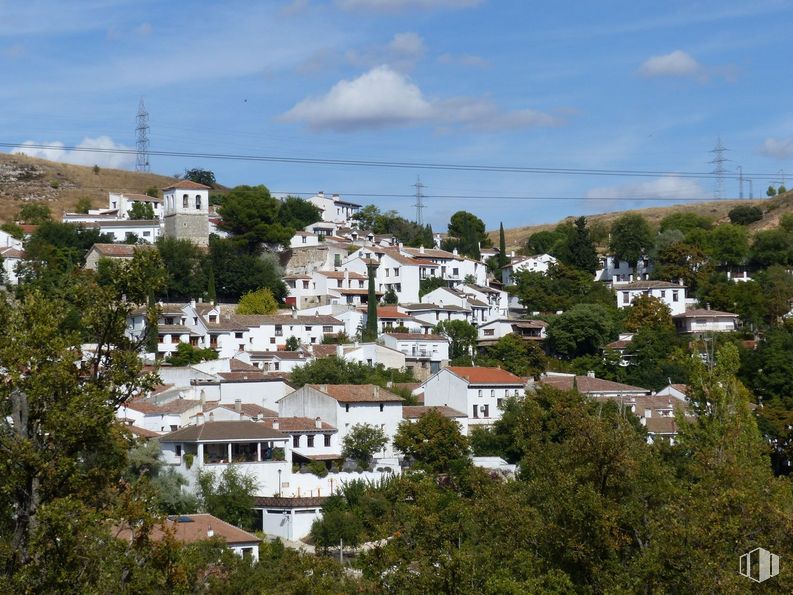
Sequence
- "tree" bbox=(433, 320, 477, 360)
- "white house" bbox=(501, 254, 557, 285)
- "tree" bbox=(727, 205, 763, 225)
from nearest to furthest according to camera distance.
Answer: "tree" bbox=(433, 320, 477, 360)
"white house" bbox=(501, 254, 557, 285)
"tree" bbox=(727, 205, 763, 225)

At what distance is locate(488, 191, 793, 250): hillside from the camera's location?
116688 mm

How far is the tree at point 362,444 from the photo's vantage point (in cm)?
5162

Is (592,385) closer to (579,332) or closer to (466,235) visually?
(579,332)

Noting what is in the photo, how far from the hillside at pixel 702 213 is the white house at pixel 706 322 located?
39.0 metres

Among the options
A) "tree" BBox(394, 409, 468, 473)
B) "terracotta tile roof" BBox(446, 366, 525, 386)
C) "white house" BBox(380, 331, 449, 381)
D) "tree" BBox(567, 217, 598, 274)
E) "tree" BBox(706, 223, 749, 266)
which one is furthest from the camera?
"tree" BBox(567, 217, 598, 274)

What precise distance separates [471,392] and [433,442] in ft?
26.9

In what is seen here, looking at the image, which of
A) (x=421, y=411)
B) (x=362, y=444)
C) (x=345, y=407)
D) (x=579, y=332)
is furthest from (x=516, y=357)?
(x=362, y=444)

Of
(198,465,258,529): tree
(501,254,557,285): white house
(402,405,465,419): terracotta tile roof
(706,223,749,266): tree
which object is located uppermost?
(706,223,749,266): tree

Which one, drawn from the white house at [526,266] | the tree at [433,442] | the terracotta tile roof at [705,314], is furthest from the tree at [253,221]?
the tree at [433,442]

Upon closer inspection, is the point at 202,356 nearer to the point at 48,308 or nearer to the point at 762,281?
the point at 762,281

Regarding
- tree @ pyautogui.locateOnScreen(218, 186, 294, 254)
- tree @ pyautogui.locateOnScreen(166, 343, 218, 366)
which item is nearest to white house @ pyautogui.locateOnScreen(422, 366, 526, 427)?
tree @ pyautogui.locateOnScreen(166, 343, 218, 366)

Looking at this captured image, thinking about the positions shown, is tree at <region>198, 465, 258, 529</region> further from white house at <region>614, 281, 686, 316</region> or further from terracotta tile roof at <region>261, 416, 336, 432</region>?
white house at <region>614, 281, 686, 316</region>

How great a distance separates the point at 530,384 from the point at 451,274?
85.0 feet

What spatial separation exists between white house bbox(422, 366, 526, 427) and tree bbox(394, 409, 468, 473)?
6640 millimetres
